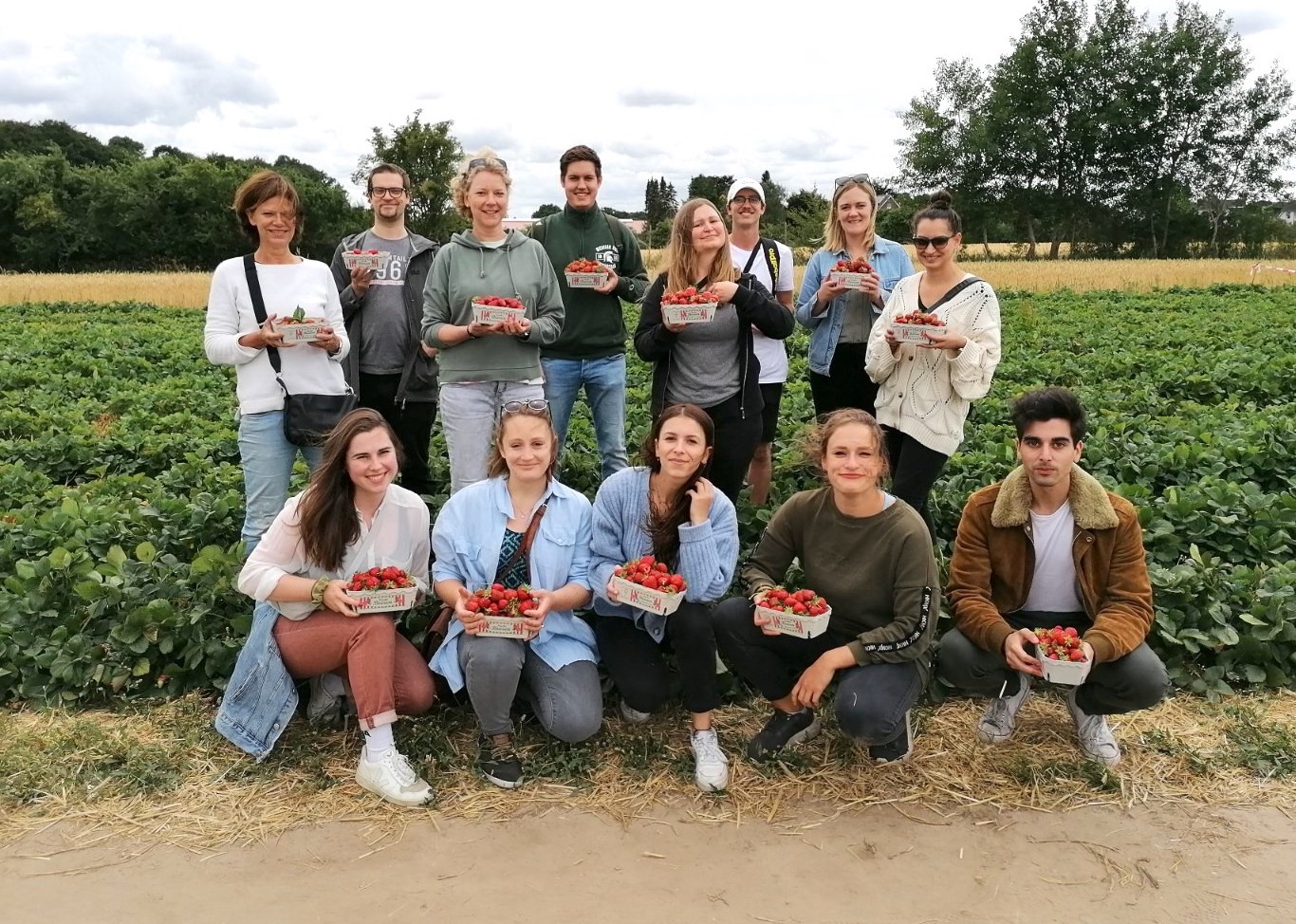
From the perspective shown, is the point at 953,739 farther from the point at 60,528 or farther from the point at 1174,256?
the point at 1174,256

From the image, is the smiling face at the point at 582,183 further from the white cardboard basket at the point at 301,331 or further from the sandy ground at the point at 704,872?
the sandy ground at the point at 704,872

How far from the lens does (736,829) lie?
117 inches

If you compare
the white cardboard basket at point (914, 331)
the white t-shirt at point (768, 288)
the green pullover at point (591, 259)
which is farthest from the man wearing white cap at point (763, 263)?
the white cardboard basket at point (914, 331)

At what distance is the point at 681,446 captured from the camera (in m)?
3.32

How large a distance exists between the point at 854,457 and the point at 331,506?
73.1 inches

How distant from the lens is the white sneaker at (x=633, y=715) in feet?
11.8

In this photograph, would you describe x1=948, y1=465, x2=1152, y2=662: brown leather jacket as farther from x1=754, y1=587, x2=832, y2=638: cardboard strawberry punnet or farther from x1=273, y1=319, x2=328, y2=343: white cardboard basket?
x1=273, y1=319, x2=328, y2=343: white cardboard basket

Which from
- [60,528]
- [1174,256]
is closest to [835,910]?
[60,528]

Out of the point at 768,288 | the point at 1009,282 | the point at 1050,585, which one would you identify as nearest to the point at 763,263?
the point at 768,288

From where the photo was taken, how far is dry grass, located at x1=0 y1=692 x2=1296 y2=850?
3059mm

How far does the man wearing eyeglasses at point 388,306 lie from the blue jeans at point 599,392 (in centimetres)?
68

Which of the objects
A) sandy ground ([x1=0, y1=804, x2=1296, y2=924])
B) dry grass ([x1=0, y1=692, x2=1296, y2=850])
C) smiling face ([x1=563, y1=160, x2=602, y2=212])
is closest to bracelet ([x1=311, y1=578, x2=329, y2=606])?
dry grass ([x1=0, y1=692, x2=1296, y2=850])

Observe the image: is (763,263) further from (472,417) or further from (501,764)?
(501,764)

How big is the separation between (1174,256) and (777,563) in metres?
49.3
